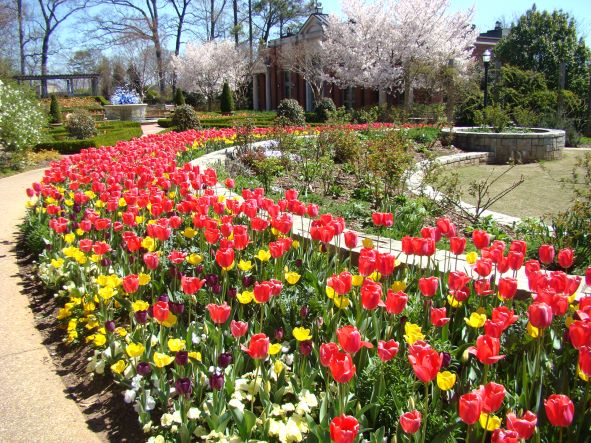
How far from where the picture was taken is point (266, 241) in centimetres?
434

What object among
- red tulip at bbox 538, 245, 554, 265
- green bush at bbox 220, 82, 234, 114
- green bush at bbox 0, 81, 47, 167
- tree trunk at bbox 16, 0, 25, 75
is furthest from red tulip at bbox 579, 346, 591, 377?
tree trunk at bbox 16, 0, 25, 75

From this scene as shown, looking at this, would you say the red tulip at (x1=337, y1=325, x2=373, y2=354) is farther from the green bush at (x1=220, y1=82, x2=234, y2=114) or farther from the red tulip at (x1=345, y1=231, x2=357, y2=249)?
the green bush at (x1=220, y1=82, x2=234, y2=114)

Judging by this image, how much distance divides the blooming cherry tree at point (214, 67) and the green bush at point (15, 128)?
102 feet

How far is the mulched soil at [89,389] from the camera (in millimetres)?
2736

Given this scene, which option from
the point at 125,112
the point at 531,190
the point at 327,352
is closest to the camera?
the point at 327,352

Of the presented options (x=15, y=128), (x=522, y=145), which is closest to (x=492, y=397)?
(x=522, y=145)

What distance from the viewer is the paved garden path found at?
2730mm

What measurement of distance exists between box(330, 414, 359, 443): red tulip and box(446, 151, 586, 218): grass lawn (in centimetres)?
531

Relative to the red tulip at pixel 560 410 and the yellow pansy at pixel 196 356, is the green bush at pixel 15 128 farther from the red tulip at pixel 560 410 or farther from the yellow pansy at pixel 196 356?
the red tulip at pixel 560 410

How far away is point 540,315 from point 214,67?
4647 centimetres

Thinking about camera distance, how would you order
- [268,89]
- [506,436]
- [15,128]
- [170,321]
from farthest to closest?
[268,89] → [15,128] → [170,321] → [506,436]

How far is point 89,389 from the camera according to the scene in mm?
3148

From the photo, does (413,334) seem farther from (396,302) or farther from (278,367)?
(278,367)

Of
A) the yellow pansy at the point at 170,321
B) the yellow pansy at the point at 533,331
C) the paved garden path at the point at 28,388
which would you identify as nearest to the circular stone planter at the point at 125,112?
the paved garden path at the point at 28,388
